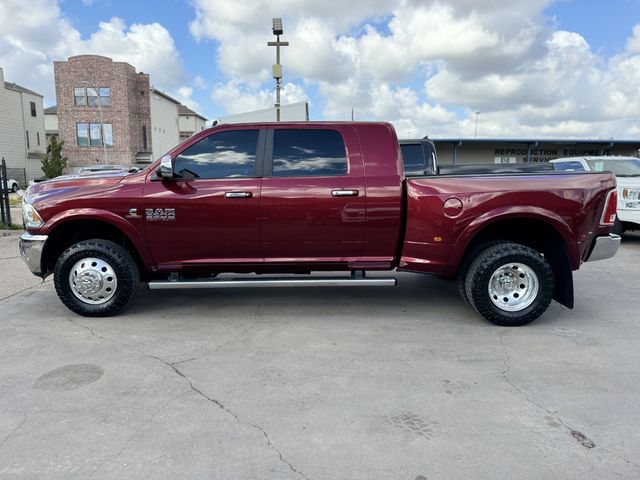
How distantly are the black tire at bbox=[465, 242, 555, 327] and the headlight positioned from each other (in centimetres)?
445

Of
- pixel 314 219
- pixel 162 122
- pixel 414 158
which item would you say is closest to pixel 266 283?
pixel 314 219

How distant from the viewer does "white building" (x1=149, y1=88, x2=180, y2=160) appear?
142ft

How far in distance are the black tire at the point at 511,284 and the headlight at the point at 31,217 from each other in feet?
14.6

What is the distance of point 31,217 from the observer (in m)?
4.74

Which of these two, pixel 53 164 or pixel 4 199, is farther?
pixel 53 164

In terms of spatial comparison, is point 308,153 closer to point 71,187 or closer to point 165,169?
point 165,169

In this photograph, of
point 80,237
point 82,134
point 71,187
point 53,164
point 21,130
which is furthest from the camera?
point 21,130

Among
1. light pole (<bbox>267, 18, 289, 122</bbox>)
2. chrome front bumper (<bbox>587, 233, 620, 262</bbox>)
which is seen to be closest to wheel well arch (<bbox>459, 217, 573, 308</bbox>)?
chrome front bumper (<bbox>587, 233, 620, 262</bbox>)

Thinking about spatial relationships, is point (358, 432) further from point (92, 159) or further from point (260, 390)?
point (92, 159)

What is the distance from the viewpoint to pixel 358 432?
2799 mm

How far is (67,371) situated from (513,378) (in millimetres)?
3526

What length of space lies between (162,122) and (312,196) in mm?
45761

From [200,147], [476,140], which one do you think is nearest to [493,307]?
[200,147]

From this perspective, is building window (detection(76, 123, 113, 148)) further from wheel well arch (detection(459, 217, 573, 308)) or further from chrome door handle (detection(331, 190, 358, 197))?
wheel well arch (detection(459, 217, 573, 308))
